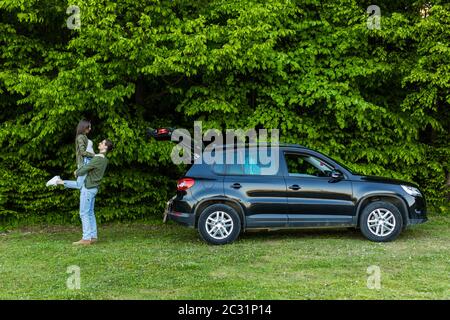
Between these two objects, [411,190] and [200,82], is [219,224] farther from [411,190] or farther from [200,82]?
[200,82]

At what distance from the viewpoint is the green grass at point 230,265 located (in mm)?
6495

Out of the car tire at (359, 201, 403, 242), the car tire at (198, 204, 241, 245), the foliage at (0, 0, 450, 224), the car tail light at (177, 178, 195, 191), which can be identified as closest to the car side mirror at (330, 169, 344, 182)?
the car tire at (359, 201, 403, 242)

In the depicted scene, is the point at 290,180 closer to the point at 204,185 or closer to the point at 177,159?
the point at 204,185

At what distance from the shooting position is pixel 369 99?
513 inches

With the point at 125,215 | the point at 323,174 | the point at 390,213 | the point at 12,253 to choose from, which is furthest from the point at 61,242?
the point at 390,213

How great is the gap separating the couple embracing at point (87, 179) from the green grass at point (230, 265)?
42 centimetres

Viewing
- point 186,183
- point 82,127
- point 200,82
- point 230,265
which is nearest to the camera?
point 230,265

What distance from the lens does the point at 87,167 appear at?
375 inches

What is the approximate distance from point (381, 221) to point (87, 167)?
5048mm

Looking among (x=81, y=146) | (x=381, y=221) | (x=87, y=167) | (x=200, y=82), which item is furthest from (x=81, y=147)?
(x=381, y=221)

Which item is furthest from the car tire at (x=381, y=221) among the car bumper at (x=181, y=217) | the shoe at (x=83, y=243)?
the shoe at (x=83, y=243)

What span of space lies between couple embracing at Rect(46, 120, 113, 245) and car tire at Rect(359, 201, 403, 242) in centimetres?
454
